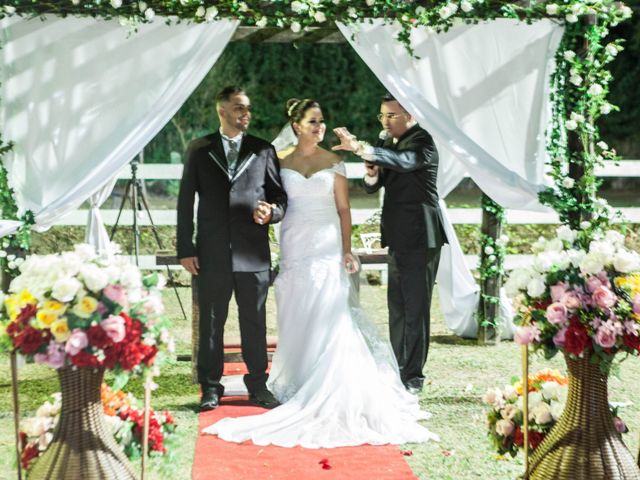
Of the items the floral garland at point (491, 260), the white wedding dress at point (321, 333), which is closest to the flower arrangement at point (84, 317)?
the white wedding dress at point (321, 333)

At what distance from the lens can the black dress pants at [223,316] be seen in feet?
17.7

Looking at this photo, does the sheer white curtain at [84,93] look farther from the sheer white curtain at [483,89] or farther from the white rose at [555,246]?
the white rose at [555,246]

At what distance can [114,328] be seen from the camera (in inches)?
120

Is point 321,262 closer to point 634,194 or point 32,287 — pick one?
point 32,287

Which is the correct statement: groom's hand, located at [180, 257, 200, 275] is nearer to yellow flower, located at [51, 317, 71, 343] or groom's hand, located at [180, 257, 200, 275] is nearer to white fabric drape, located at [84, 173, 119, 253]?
white fabric drape, located at [84, 173, 119, 253]

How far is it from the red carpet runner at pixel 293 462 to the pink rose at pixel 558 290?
125cm

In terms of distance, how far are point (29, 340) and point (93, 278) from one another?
0.29m

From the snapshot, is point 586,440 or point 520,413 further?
point 520,413

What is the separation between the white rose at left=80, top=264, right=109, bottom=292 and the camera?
3092 mm

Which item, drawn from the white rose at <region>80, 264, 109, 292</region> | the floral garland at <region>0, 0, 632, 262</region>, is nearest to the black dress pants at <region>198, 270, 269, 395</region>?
the floral garland at <region>0, 0, 632, 262</region>

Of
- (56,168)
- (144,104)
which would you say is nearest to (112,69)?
(144,104)

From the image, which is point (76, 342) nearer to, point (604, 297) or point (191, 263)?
point (604, 297)

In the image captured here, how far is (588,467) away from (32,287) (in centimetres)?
205

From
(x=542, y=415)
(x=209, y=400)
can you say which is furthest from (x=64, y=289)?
(x=209, y=400)
